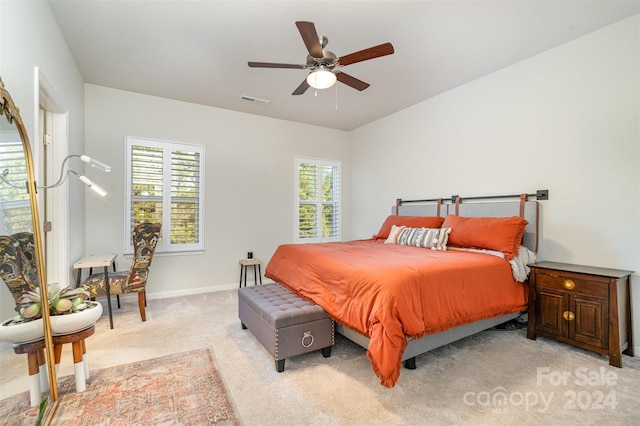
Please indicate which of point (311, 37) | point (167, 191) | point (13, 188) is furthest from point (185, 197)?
point (311, 37)

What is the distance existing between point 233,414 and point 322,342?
0.84 meters

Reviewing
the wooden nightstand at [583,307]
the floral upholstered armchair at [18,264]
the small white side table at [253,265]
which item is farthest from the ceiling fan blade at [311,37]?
the small white side table at [253,265]

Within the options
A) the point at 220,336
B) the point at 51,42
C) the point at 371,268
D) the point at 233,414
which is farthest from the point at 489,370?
the point at 51,42

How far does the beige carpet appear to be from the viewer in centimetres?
174

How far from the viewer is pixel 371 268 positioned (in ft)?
7.48

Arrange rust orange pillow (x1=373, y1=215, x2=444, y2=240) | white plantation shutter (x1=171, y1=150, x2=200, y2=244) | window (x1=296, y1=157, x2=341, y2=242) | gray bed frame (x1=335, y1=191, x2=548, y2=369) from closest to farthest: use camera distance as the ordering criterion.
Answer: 1. gray bed frame (x1=335, y1=191, x2=548, y2=369)
2. rust orange pillow (x1=373, y1=215, x2=444, y2=240)
3. white plantation shutter (x1=171, y1=150, x2=200, y2=244)
4. window (x1=296, y1=157, x2=341, y2=242)

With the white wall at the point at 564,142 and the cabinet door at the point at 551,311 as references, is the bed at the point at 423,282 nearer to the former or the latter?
the cabinet door at the point at 551,311

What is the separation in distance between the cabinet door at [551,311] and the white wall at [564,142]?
1.68 ft

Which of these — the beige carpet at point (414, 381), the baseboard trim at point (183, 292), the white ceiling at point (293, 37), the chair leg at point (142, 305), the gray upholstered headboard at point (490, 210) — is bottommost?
the beige carpet at point (414, 381)

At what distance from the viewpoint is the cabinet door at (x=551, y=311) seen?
2.61 m

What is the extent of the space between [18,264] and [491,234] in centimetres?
362

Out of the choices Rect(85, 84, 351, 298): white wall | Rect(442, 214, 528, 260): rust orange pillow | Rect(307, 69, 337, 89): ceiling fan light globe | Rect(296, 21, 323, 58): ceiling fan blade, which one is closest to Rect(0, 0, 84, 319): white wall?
Rect(85, 84, 351, 298): white wall

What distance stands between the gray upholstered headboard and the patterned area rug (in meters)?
3.27

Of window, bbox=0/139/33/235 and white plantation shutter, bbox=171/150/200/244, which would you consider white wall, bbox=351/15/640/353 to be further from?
window, bbox=0/139/33/235
